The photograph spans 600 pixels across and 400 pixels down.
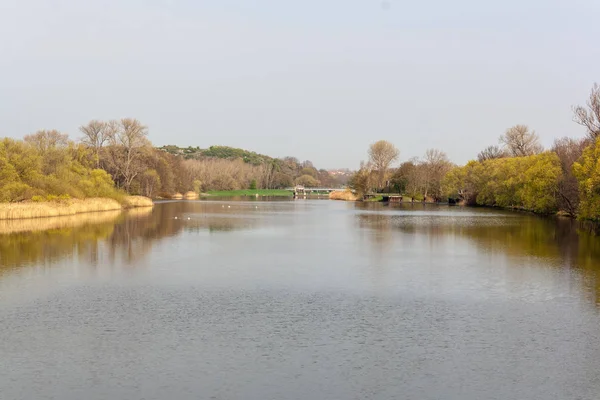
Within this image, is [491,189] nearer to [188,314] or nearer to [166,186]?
[166,186]

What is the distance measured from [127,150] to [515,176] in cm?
4806

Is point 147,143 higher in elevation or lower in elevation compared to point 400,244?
higher

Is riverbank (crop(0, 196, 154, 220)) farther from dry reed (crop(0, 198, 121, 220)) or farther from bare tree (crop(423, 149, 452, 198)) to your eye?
bare tree (crop(423, 149, 452, 198))

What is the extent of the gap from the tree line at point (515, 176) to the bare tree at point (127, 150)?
4325cm

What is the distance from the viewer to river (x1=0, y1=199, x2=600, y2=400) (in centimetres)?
901

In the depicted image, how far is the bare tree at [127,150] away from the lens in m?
70.8

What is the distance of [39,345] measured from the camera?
10.8 meters

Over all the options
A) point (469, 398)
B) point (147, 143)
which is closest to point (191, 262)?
point (469, 398)

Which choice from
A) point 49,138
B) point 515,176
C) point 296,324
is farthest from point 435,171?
point 296,324

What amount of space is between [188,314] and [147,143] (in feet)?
209

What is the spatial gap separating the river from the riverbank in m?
15.7

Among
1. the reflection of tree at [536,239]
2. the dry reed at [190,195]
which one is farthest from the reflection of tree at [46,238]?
the dry reed at [190,195]

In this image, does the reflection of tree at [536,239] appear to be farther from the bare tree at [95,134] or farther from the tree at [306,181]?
the tree at [306,181]

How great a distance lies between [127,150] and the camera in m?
74.2
